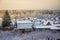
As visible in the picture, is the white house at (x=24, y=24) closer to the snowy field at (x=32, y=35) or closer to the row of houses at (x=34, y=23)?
the row of houses at (x=34, y=23)

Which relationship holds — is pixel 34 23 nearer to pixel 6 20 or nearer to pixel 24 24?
pixel 24 24

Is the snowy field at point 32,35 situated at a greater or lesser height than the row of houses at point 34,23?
lesser

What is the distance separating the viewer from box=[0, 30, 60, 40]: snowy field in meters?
1.82

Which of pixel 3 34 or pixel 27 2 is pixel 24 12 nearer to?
pixel 27 2

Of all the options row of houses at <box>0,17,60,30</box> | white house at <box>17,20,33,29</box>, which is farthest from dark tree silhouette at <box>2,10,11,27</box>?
white house at <box>17,20,33,29</box>

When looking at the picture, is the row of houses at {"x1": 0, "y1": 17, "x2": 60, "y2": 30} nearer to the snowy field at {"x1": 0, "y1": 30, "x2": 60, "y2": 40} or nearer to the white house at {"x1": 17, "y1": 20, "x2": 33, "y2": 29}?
the white house at {"x1": 17, "y1": 20, "x2": 33, "y2": 29}

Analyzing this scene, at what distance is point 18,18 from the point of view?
75.4 inches

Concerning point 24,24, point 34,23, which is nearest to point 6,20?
point 24,24

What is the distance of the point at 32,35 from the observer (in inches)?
72.8

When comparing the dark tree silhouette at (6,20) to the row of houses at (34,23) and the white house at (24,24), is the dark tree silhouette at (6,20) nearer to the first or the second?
the row of houses at (34,23)

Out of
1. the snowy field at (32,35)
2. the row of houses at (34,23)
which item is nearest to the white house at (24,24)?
the row of houses at (34,23)

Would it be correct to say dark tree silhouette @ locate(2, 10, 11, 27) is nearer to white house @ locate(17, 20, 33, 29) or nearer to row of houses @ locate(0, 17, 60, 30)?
row of houses @ locate(0, 17, 60, 30)

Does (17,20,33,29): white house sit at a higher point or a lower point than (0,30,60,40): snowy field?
higher

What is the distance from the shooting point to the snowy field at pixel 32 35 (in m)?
1.82
